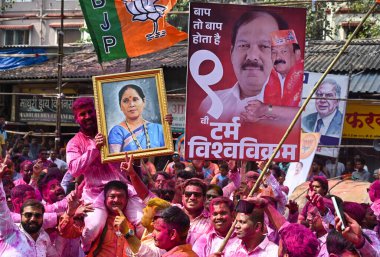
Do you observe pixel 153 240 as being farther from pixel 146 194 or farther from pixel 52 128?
pixel 52 128

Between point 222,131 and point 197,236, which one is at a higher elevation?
point 222,131

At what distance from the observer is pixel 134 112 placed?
794cm

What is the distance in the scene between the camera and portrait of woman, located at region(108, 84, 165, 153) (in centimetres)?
777

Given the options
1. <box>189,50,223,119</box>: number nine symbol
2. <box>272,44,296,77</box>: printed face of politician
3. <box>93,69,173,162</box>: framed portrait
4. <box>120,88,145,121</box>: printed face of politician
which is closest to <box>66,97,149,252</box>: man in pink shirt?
<box>93,69,173,162</box>: framed portrait

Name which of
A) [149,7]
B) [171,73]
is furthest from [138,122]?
[171,73]

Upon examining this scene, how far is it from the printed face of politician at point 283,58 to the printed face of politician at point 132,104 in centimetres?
126

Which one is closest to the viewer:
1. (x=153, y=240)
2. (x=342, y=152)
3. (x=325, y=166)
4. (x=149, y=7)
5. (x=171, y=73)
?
(x=153, y=240)

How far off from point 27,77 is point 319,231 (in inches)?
623

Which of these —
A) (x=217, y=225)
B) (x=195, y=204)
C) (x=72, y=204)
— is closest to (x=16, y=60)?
(x=72, y=204)

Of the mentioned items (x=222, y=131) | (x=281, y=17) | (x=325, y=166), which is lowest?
(x=325, y=166)

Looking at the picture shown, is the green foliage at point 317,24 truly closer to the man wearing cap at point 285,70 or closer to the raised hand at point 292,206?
the man wearing cap at point 285,70

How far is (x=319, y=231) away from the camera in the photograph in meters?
7.05

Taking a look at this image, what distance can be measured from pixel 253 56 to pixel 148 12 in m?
3.84

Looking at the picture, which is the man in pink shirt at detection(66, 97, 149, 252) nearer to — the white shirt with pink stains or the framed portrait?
the framed portrait
